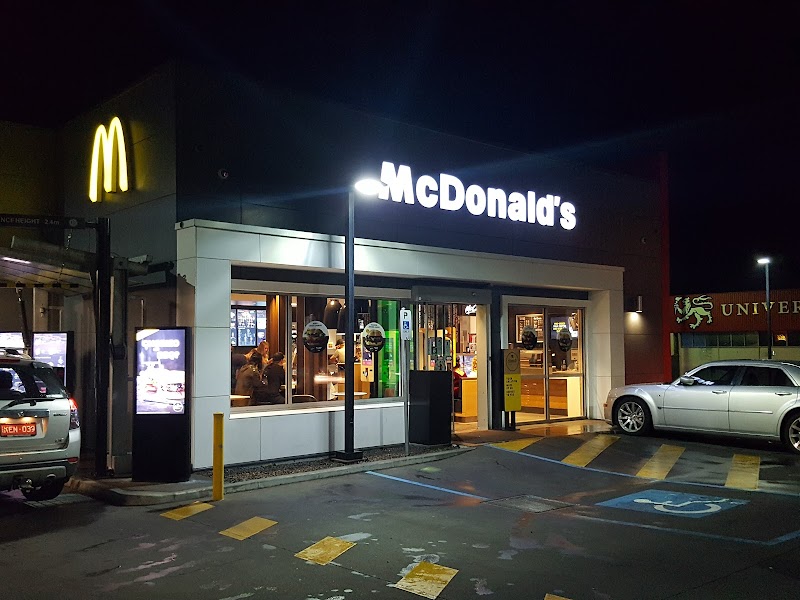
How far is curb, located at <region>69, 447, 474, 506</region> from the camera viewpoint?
31.0 ft

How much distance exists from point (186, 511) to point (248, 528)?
4.22 feet

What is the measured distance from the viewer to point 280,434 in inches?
472

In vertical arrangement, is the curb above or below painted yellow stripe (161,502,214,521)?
above

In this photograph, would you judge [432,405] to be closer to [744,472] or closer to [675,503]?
[675,503]

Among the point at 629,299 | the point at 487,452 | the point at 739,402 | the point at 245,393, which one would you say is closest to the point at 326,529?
the point at 245,393

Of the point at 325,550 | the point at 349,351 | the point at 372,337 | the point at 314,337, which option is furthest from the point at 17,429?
the point at 372,337

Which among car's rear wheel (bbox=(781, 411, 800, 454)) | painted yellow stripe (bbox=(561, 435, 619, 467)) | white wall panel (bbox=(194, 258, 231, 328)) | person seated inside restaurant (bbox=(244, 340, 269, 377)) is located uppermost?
white wall panel (bbox=(194, 258, 231, 328))

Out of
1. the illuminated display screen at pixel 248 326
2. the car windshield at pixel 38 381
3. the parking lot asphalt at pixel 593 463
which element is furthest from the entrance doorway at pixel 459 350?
the car windshield at pixel 38 381

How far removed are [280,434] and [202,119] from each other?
5.14 metres

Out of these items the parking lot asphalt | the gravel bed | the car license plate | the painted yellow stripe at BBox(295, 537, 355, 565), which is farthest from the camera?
the gravel bed

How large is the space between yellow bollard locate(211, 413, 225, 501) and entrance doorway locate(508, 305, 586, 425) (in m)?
8.50

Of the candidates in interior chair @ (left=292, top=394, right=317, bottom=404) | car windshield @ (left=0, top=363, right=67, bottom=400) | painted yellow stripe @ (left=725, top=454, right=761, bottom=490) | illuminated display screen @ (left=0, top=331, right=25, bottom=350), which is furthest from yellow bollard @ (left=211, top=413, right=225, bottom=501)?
painted yellow stripe @ (left=725, top=454, right=761, bottom=490)

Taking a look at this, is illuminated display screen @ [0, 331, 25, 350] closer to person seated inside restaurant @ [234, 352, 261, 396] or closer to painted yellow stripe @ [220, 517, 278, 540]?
person seated inside restaurant @ [234, 352, 261, 396]

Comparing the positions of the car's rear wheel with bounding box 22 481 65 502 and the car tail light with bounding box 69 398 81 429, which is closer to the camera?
the car tail light with bounding box 69 398 81 429
